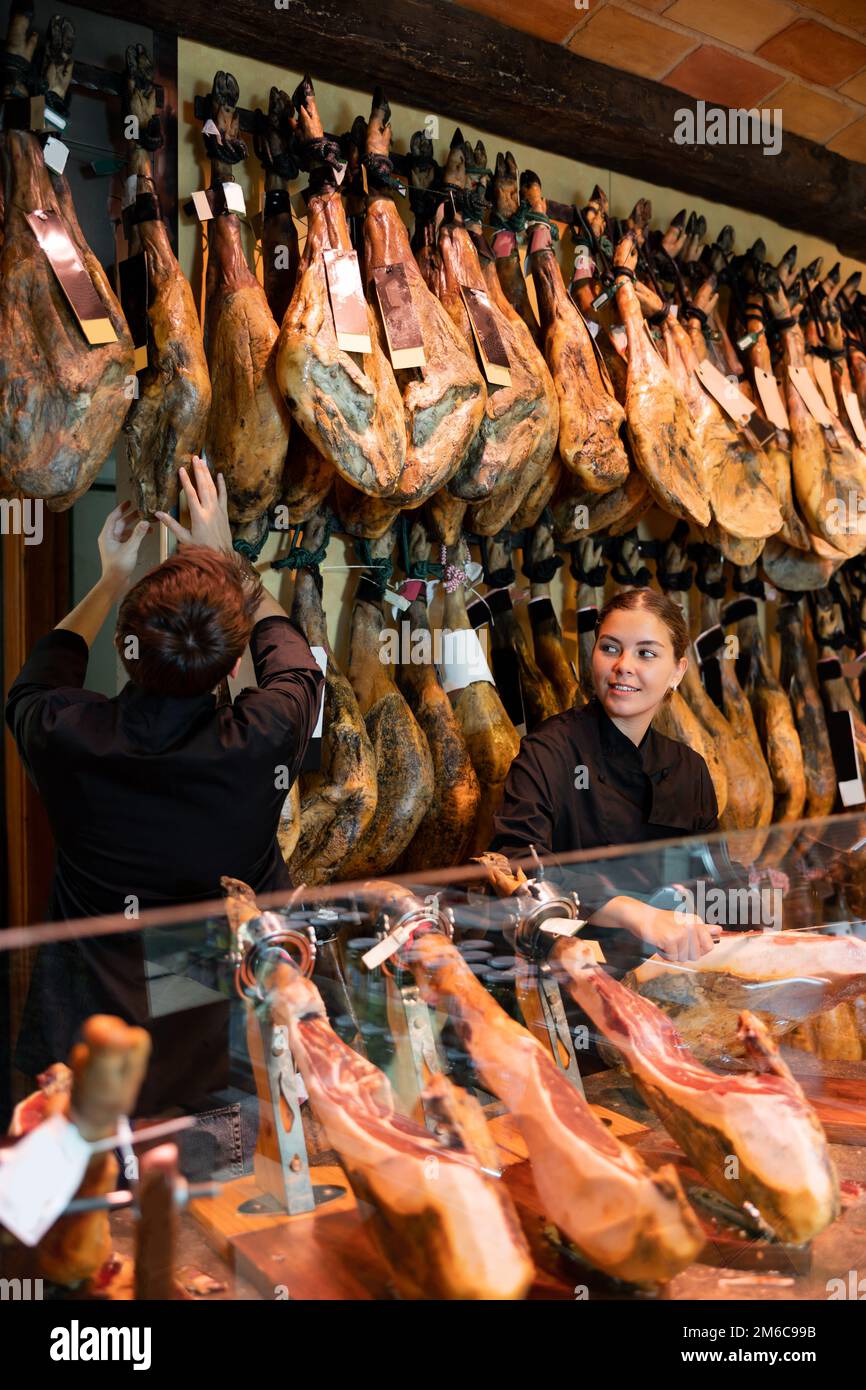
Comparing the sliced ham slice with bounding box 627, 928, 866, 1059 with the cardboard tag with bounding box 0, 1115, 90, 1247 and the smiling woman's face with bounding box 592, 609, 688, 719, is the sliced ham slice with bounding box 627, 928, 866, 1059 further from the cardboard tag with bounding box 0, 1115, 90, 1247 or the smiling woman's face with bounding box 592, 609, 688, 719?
the smiling woman's face with bounding box 592, 609, 688, 719

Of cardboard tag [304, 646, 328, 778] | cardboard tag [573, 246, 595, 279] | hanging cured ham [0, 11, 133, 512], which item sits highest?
cardboard tag [573, 246, 595, 279]

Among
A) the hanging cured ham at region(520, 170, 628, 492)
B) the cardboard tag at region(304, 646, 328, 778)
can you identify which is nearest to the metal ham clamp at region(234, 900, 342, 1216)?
the cardboard tag at region(304, 646, 328, 778)

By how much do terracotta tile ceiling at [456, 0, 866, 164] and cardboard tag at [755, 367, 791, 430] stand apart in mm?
952

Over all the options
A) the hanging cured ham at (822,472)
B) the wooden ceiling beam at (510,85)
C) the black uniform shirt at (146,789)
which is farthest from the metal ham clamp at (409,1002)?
the hanging cured ham at (822,472)

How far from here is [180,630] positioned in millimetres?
2016

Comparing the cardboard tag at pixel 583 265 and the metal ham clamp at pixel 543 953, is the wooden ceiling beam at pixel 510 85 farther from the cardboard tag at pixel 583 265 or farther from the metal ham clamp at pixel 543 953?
the metal ham clamp at pixel 543 953

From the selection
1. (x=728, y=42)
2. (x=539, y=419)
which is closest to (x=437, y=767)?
(x=539, y=419)

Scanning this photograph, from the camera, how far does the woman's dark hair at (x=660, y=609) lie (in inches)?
123

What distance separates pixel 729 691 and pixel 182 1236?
3581 millimetres

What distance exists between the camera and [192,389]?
2793 millimetres

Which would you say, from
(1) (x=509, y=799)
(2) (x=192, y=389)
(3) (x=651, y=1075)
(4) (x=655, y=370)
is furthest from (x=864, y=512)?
(3) (x=651, y=1075)

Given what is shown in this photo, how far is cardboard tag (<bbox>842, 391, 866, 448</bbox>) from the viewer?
4570mm

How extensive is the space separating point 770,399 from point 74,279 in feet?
8.62
